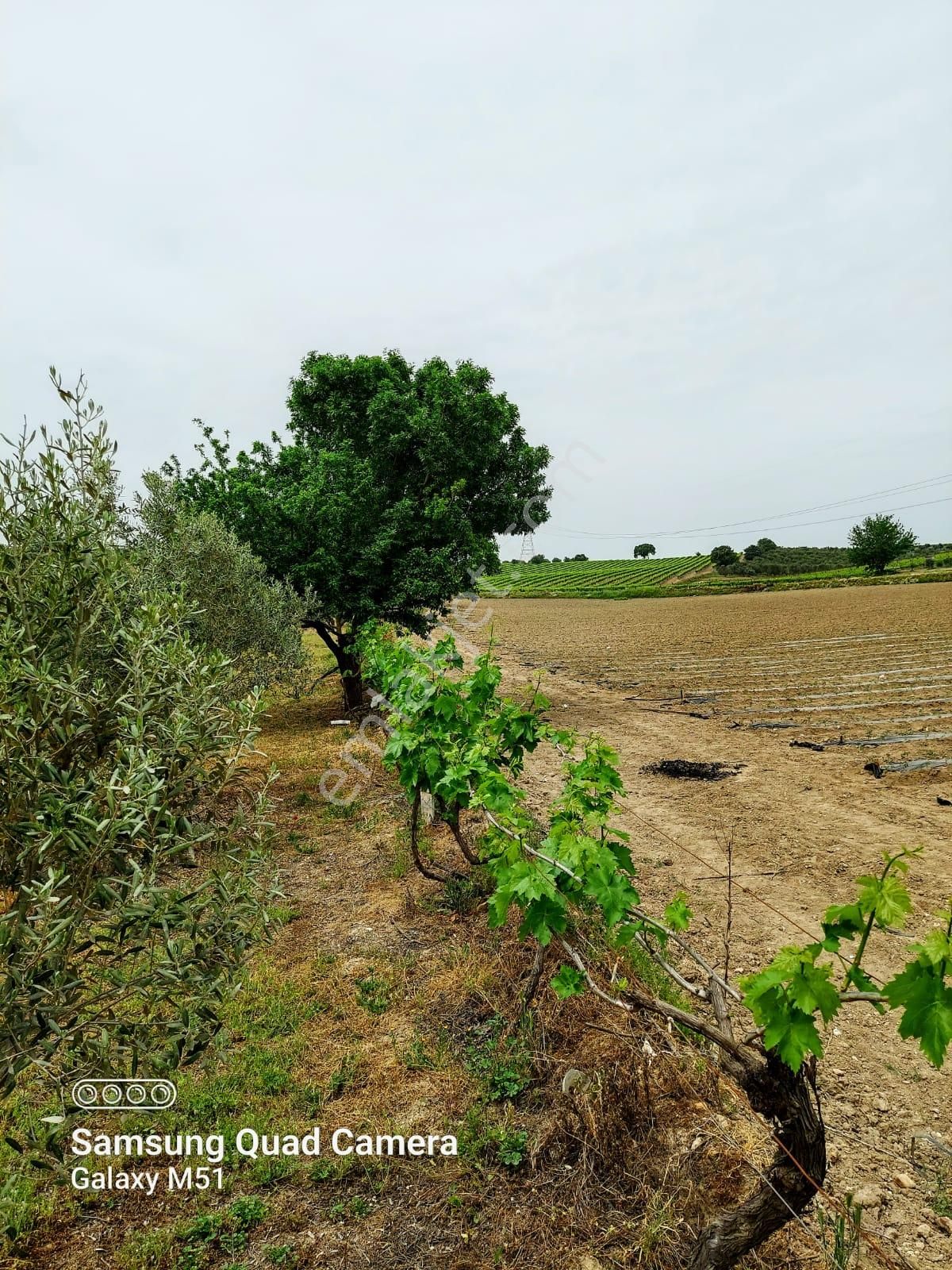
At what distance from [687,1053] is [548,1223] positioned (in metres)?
1.61

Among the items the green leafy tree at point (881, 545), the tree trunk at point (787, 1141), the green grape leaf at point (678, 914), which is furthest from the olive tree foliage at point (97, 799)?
the green leafy tree at point (881, 545)

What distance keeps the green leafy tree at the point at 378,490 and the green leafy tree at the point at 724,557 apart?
371 feet

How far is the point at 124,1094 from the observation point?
13.9ft

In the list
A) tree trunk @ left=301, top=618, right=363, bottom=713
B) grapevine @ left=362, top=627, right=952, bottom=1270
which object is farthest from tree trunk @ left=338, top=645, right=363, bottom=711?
grapevine @ left=362, top=627, right=952, bottom=1270

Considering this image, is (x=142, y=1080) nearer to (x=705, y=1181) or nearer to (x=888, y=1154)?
(x=705, y=1181)

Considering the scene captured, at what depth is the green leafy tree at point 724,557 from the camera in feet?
405

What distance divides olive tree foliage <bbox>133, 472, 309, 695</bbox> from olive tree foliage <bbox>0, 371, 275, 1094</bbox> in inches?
219

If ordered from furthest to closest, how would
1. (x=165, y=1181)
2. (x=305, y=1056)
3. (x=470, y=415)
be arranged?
(x=470, y=415) → (x=305, y=1056) → (x=165, y=1181)

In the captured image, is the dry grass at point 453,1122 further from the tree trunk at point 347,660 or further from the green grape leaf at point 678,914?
the tree trunk at point 347,660

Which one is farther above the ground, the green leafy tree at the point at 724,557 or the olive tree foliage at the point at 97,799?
the green leafy tree at the point at 724,557

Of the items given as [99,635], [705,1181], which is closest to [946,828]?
[705,1181]

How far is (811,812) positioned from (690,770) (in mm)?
2647

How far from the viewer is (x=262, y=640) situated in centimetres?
1211

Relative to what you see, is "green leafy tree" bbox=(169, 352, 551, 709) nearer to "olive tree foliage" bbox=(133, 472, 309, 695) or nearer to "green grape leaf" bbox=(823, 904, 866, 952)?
"olive tree foliage" bbox=(133, 472, 309, 695)
